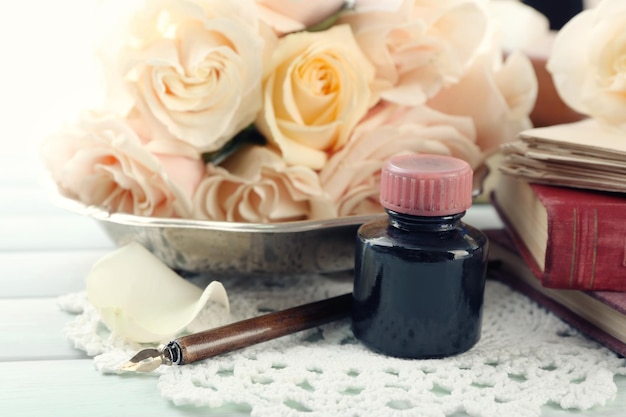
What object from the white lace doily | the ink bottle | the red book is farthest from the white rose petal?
the red book

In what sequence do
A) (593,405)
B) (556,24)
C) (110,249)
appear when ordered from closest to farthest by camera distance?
(593,405), (110,249), (556,24)

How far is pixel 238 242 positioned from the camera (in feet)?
2.05

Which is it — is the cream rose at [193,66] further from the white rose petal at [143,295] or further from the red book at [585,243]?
the red book at [585,243]

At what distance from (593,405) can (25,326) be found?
40cm

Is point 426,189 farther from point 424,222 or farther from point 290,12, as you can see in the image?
point 290,12

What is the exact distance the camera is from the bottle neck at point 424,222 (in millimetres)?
549

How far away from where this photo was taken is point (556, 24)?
45.7 inches

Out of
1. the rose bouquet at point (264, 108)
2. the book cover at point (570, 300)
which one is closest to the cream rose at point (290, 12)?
the rose bouquet at point (264, 108)

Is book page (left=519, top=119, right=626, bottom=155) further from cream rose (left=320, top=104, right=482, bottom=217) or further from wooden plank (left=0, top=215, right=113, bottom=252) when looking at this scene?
wooden plank (left=0, top=215, right=113, bottom=252)

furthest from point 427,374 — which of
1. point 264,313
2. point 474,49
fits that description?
point 474,49

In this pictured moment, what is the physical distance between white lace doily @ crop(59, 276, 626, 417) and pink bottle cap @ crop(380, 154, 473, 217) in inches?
4.2

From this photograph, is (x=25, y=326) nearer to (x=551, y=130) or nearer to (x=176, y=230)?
(x=176, y=230)

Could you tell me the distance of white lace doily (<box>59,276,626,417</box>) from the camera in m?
0.51

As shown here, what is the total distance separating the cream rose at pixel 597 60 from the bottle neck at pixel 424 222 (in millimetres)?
190
